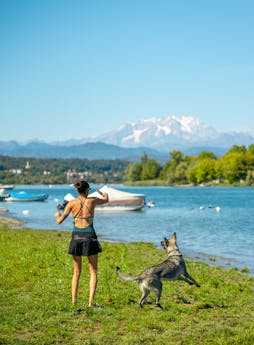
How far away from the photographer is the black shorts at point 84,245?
12.0 meters

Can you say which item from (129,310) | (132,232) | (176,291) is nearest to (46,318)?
(129,310)

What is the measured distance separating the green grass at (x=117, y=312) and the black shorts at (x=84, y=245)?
3.98 ft

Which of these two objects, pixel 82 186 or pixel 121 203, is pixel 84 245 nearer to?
pixel 82 186

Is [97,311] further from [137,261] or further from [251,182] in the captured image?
[251,182]

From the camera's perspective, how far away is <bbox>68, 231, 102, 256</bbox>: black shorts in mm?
12023

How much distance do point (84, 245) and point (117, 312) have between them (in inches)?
62.9

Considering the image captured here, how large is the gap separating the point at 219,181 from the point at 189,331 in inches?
7370

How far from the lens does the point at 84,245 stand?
39.4ft

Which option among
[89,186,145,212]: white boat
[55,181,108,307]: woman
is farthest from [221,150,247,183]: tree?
[55,181,108,307]: woman

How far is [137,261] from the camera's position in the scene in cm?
2139

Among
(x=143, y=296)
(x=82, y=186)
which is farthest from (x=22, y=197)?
(x=82, y=186)

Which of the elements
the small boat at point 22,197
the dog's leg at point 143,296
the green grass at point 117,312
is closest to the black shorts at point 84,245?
the green grass at point 117,312

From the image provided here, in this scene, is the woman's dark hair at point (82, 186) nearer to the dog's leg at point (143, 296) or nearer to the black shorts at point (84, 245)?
the black shorts at point (84, 245)

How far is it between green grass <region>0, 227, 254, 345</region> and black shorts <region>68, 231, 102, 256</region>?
1215mm
